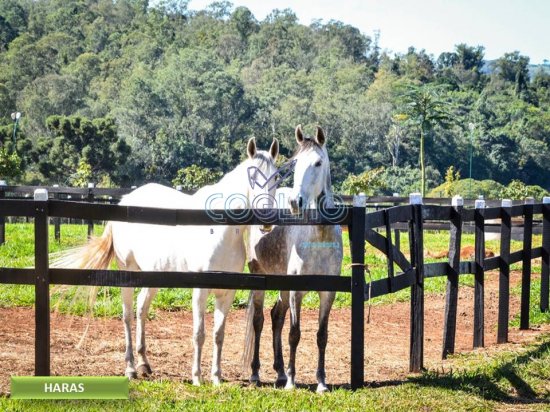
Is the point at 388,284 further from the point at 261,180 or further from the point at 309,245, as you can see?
the point at 261,180

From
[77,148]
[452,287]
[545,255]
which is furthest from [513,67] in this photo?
[452,287]

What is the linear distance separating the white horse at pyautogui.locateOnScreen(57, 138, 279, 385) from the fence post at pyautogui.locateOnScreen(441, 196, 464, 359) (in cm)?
232

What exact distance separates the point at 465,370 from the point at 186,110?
79.3m

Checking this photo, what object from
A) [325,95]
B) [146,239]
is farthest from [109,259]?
[325,95]

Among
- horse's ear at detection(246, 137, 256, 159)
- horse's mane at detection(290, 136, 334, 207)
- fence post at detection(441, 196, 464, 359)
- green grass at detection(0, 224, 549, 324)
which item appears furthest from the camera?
green grass at detection(0, 224, 549, 324)

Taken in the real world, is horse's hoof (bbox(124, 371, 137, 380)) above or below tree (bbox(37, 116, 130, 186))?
below

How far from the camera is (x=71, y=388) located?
6043mm

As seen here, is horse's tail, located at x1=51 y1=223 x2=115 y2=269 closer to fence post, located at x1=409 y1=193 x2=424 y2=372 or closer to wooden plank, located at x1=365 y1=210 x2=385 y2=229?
wooden plank, located at x1=365 y1=210 x2=385 y2=229

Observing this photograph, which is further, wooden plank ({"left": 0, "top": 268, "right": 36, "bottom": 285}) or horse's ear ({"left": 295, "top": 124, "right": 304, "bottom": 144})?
horse's ear ({"left": 295, "top": 124, "right": 304, "bottom": 144})

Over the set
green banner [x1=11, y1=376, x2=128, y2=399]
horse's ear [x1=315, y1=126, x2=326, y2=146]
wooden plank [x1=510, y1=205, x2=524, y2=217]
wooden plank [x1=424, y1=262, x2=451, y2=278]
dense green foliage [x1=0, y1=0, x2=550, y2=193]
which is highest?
dense green foliage [x1=0, y1=0, x2=550, y2=193]

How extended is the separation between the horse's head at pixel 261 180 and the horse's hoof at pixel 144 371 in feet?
5.74

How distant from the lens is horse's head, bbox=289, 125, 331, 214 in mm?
6820

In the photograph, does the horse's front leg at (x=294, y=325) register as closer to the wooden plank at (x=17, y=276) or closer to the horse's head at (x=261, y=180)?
the horse's head at (x=261, y=180)
